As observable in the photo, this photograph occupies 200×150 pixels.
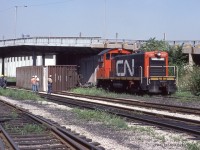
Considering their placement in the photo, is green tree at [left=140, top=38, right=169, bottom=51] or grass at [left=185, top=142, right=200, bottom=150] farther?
green tree at [left=140, top=38, right=169, bottom=51]

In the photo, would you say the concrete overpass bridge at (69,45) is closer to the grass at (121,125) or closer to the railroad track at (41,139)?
the grass at (121,125)

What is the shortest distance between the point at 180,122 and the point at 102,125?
2.70 m

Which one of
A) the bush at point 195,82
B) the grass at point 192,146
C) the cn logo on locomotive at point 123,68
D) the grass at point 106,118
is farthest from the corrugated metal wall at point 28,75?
the grass at point 192,146

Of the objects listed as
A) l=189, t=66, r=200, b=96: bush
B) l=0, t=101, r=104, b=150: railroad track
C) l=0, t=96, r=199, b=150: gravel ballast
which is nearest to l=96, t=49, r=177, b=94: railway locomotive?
l=189, t=66, r=200, b=96: bush

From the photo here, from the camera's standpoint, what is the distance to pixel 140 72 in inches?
1193

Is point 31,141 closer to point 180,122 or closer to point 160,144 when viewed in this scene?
point 160,144

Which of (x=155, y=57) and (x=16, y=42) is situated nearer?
(x=155, y=57)

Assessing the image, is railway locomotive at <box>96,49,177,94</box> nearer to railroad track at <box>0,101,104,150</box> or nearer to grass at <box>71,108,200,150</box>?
grass at <box>71,108,200,150</box>

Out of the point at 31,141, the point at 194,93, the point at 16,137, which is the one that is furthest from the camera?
the point at 194,93

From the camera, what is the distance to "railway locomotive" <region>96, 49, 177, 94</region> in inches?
1167

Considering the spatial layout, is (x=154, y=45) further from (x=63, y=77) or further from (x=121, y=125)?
(x=121, y=125)

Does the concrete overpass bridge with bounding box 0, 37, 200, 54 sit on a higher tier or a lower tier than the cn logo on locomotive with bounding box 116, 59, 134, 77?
higher

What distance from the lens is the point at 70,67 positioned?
1785 inches

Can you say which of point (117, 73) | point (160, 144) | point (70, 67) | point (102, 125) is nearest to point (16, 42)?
point (70, 67)
